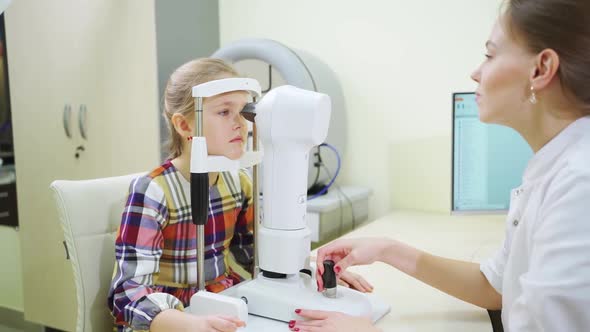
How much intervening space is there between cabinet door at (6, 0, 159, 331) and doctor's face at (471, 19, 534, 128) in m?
1.48

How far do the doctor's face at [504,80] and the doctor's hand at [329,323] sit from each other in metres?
0.40

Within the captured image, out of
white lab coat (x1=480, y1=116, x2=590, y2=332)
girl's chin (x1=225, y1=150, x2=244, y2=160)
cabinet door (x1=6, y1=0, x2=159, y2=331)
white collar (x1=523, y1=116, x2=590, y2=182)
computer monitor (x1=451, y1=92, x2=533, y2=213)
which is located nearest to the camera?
white lab coat (x1=480, y1=116, x2=590, y2=332)

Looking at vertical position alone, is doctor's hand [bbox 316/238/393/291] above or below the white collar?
below

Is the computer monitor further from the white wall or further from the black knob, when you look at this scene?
the black knob

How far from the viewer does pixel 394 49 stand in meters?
1.96

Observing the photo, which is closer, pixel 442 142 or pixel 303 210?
pixel 303 210

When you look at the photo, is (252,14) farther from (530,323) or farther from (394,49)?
(530,323)

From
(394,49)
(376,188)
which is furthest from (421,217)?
(394,49)

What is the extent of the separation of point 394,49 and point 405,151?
1.36 ft

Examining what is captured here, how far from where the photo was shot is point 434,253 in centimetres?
136

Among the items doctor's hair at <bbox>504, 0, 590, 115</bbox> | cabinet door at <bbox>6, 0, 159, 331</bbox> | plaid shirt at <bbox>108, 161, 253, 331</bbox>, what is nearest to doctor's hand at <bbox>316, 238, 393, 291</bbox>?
plaid shirt at <bbox>108, 161, 253, 331</bbox>

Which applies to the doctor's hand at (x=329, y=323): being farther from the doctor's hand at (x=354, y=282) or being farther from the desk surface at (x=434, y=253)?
the doctor's hand at (x=354, y=282)

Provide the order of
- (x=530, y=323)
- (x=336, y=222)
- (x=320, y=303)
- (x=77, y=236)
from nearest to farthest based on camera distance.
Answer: (x=530, y=323) → (x=320, y=303) → (x=77, y=236) → (x=336, y=222)

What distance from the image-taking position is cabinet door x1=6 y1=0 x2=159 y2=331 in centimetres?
202
